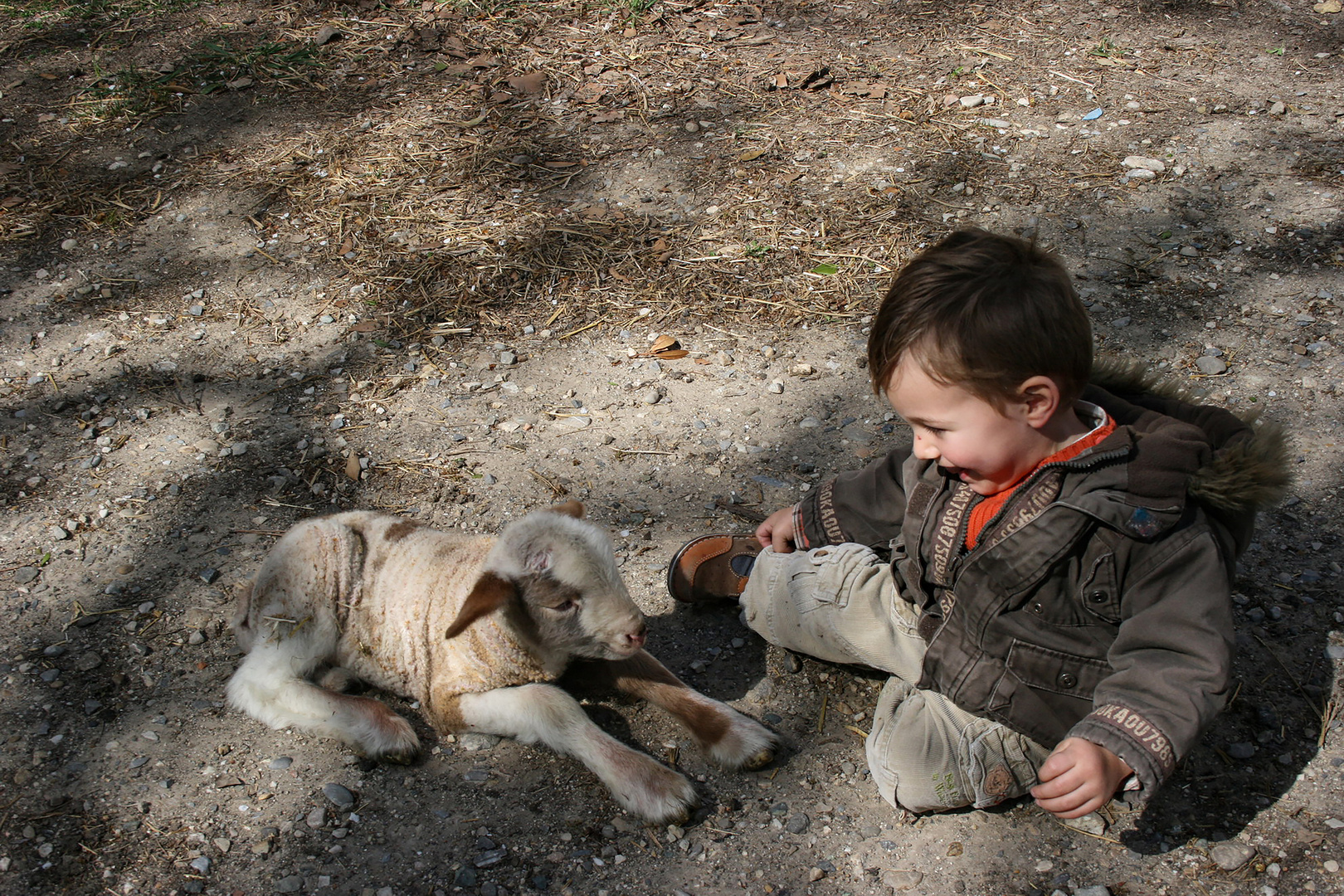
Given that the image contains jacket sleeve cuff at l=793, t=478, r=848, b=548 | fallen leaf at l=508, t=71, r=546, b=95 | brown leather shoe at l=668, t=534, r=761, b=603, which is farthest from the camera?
fallen leaf at l=508, t=71, r=546, b=95

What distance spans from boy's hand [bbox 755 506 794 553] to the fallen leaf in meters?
4.66

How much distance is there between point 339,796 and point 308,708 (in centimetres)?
36

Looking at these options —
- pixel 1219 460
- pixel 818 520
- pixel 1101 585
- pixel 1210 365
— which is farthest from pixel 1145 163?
pixel 1101 585

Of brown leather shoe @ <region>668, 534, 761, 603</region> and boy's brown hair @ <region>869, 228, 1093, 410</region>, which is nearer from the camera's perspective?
boy's brown hair @ <region>869, 228, 1093, 410</region>

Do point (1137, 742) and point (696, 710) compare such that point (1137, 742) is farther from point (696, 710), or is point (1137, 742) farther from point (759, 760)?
point (696, 710)

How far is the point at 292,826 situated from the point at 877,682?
2.06 m

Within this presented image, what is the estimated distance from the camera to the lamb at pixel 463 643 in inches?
124

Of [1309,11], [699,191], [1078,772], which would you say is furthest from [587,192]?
[1309,11]

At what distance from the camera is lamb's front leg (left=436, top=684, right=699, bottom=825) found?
10.1 feet

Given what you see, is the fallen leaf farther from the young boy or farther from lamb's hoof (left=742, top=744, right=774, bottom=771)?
lamb's hoof (left=742, top=744, right=774, bottom=771)

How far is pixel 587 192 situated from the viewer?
6266 mm

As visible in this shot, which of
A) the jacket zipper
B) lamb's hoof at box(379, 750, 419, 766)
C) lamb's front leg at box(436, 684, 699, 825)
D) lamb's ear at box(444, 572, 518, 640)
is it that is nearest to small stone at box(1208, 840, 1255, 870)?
the jacket zipper

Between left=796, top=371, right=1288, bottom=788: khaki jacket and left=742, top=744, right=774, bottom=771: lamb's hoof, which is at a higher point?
left=796, top=371, right=1288, bottom=788: khaki jacket

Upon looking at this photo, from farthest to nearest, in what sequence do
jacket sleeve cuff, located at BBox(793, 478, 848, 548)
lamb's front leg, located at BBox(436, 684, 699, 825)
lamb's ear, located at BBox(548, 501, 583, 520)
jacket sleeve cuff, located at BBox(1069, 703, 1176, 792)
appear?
jacket sleeve cuff, located at BBox(793, 478, 848, 548) < lamb's ear, located at BBox(548, 501, 583, 520) < lamb's front leg, located at BBox(436, 684, 699, 825) < jacket sleeve cuff, located at BBox(1069, 703, 1176, 792)
